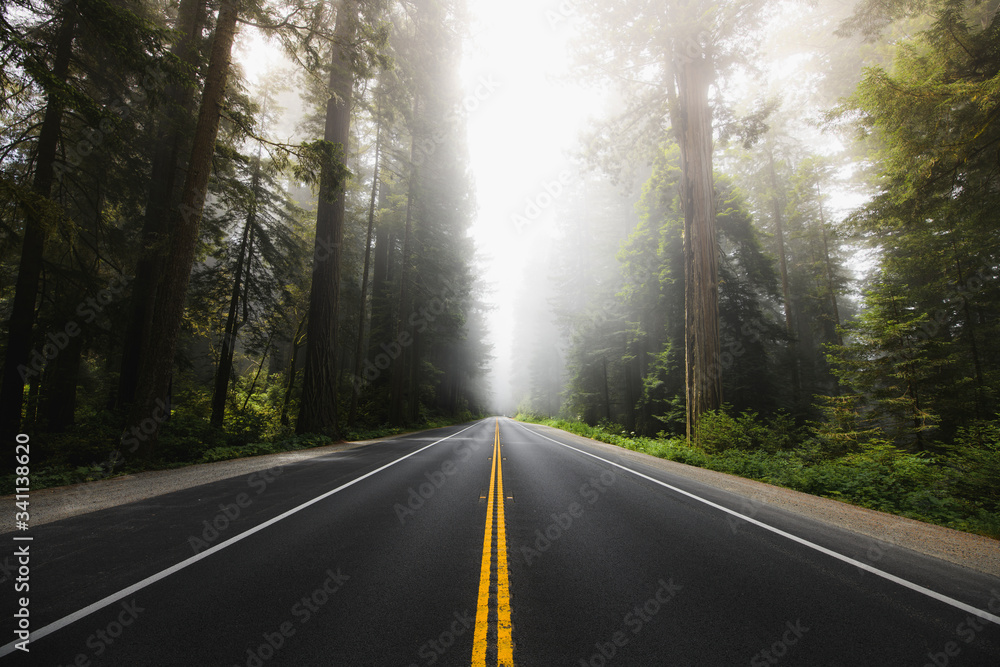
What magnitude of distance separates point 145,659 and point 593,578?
336 centimetres

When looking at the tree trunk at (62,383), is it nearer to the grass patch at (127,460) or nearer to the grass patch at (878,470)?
the grass patch at (127,460)

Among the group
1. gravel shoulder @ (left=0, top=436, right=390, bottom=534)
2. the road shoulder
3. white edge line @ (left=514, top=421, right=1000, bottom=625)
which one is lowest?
gravel shoulder @ (left=0, top=436, right=390, bottom=534)

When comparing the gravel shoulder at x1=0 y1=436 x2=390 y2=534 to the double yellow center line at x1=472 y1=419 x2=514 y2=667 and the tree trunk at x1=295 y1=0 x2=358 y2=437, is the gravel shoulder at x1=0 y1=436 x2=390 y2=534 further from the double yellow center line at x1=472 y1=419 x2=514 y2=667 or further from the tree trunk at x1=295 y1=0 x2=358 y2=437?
the double yellow center line at x1=472 y1=419 x2=514 y2=667

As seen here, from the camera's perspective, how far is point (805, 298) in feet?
82.1

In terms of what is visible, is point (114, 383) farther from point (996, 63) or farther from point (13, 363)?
point (996, 63)

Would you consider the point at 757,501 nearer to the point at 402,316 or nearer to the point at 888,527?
the point at 888,527

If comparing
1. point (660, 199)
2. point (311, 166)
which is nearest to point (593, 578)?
point (311, 166)

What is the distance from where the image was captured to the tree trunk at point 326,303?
14703 mm

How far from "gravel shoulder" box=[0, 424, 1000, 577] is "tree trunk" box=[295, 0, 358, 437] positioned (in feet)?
17.3

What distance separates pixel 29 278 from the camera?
9.26 meters

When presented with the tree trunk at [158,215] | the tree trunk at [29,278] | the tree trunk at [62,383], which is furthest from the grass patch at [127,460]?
the tree trunk at [62,383]

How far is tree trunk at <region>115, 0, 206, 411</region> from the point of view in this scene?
36.7ft

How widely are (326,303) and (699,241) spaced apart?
14.3 meters

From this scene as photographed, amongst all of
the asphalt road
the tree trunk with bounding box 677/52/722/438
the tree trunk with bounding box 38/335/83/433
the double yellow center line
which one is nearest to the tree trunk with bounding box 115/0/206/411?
the tree trunk with bounding box 38/335/83/433
